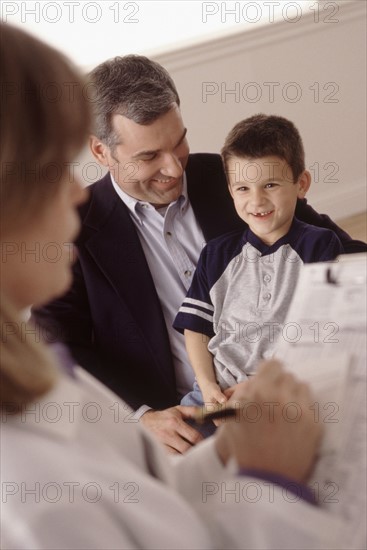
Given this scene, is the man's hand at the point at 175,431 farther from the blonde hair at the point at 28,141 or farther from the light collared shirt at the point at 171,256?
the blonde hair at the point at 28,141

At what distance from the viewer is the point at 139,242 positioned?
69.8 inches

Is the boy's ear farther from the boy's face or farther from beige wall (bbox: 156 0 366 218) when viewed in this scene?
beige wall (bbox: 156 0 366 218)

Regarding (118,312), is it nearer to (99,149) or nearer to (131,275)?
(131,275)

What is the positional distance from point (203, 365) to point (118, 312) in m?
0.26

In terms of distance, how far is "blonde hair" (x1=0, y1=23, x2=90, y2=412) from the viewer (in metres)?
0.63

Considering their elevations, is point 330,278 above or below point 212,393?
above

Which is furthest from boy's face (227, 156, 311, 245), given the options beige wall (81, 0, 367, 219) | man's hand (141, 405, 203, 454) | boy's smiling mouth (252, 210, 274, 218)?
beige wall (81, 0, 367, 219)

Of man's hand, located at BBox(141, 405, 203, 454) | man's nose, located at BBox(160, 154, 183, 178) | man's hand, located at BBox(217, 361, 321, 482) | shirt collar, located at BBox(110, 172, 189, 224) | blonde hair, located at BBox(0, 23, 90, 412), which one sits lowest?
man's hand, located at BBox(141, 405, 203, 454)

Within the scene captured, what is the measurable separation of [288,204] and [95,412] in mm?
1011

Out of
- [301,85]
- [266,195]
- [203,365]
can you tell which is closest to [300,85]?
[301,85]

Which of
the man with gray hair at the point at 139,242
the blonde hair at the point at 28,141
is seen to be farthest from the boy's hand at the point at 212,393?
the blonde hair at the point at 28,141

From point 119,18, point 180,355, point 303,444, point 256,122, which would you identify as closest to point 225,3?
point 119,18

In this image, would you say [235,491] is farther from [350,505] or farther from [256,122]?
[256,122]

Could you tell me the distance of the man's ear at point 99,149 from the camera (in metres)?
1.86
